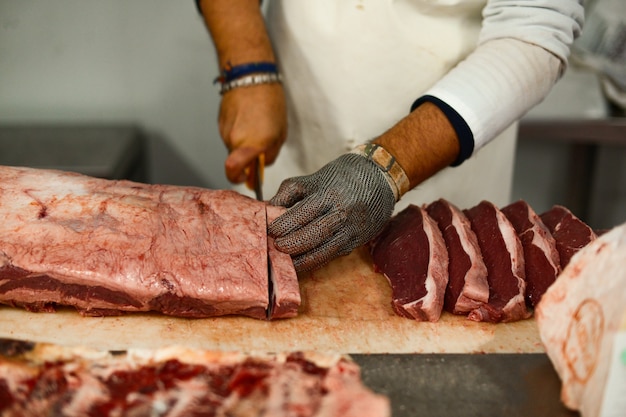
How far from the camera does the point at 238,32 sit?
3051mm

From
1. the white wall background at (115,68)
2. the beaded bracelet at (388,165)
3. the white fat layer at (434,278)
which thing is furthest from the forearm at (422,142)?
the white wall background at (115,68)

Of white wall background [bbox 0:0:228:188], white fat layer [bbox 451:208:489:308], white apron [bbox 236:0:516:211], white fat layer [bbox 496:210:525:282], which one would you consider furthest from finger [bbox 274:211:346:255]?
white wall background [bbox 0:0:228:188]

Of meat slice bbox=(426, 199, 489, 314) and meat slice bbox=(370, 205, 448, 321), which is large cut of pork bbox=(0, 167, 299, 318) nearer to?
meat slice bbox=(370, 205, 448, 321)

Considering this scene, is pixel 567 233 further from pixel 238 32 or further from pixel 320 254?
pixel 238 32

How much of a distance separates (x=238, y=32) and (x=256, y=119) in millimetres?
465

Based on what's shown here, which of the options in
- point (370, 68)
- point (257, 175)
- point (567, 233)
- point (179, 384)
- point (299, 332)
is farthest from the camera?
point (370, 68)

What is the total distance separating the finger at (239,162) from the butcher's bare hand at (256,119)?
41 millimetres

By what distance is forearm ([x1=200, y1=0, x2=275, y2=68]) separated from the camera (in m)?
3.03

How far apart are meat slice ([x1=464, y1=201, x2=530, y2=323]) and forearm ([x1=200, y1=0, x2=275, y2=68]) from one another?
137 cm

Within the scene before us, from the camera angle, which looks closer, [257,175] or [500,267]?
[500,267]

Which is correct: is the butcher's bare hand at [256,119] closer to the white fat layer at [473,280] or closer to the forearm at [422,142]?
the forearm at [422,142]

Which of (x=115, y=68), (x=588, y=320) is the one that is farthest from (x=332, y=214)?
(x=115, y=68)

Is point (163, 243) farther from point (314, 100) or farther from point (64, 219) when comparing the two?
point (314, 100)

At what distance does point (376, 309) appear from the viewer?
83.7 inches
